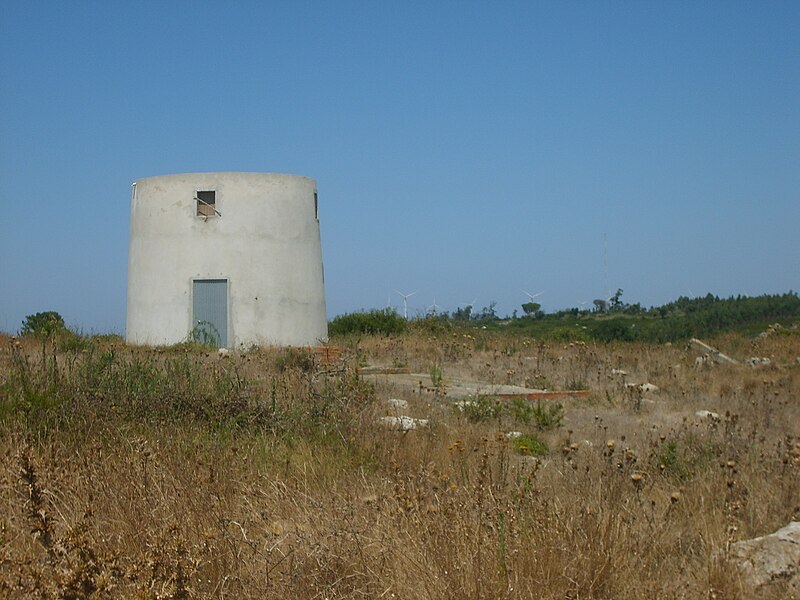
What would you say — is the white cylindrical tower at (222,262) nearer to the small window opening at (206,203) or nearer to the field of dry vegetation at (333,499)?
the small window opening at (206,203)

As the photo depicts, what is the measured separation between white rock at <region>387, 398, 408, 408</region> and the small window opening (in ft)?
37.4

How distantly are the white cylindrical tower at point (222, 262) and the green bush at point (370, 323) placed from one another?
2200 millimetres

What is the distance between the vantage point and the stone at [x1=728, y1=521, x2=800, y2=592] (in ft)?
13.2

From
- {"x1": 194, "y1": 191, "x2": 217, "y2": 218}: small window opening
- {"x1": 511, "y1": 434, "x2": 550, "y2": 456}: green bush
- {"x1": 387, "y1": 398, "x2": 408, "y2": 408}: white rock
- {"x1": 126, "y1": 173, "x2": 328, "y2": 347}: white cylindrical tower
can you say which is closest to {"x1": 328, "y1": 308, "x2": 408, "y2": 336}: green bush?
{"x1": 126, "y1": 173, "x2": 328, "y2": 347}: white cylindrical tower

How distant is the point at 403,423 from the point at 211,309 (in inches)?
503

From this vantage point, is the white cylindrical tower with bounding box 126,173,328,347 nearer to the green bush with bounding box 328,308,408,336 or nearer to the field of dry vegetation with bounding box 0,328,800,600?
the green bush with bounding box 328,308,408,336

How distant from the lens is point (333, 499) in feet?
16.6

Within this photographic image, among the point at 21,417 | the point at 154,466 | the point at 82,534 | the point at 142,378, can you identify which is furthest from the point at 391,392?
the point at 82,534

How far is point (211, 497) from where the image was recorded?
4965mm

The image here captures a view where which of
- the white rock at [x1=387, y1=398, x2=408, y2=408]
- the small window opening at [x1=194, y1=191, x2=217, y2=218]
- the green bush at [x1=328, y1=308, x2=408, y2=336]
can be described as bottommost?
the white rock at [x1=387, y1=398, x2=408, y2=408]

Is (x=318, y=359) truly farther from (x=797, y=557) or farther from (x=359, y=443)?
(x=797, y=557)

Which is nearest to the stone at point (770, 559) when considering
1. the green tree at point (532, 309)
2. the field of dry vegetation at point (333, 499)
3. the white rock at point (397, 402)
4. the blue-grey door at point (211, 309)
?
the field of dry vegetation at point (333, 499)

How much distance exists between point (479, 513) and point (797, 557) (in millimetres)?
1461

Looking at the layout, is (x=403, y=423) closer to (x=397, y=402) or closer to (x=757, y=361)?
(x=397, y=402)
